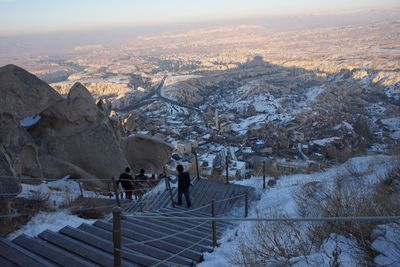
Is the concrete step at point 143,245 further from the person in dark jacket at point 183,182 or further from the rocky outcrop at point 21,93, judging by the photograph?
the rocky outcrop at point 21,93

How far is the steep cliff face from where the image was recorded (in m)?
10.4

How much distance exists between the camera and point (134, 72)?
8038cm

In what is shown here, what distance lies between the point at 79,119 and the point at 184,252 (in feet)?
29.4

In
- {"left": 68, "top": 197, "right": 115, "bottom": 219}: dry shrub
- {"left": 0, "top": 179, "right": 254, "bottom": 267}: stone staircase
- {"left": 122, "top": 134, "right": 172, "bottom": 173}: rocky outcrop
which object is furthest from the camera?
{"left": 122, "top": 134, "right": 172, "bottom": 173}: rocky outcrop

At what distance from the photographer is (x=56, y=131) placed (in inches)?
488

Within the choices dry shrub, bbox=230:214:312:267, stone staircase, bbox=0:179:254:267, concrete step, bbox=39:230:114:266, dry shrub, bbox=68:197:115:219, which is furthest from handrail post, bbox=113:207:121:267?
dry shrub, bbox=68:197:115:219

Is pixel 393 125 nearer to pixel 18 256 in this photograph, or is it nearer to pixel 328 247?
pixel 328 247

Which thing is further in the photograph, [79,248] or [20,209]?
[20,209]

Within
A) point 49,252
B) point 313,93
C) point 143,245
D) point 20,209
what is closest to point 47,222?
point 20,209

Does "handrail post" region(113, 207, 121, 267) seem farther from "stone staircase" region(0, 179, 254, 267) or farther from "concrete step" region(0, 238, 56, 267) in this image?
"concrete step" region(0, 238, 56, 267)

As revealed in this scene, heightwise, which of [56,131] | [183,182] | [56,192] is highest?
[183,182]

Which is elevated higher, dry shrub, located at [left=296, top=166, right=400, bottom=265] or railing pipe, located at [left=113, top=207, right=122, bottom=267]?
railing pipe, located at [left=113, top=207, right=122, bottom=267]

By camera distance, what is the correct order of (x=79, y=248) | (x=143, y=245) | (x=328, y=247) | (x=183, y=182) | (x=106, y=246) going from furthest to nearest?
1. (x=183, y=182)
2. (x=143, y=245)
3. (x=106, y=246)
4. (x=79, y=248)
5. (x=328, y=247)

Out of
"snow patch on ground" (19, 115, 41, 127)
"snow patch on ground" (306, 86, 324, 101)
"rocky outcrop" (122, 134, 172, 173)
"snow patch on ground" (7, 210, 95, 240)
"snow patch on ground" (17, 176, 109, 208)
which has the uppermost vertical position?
"snow patch on ground" (7, 210, 95, 240)
